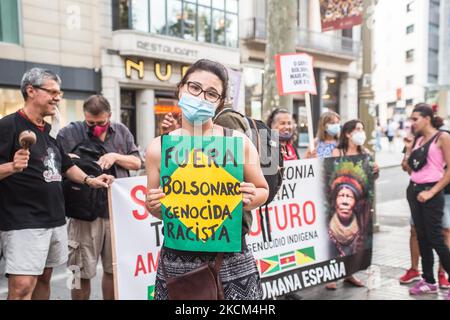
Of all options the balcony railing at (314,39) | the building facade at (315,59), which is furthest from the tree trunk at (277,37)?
the balcony railing at (314,39)

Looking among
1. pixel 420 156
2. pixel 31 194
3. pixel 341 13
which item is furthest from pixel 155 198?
pixel 341 13

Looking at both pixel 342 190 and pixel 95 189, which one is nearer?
pixel 95 189

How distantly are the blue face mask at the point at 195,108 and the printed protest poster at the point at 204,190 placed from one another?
0.11 m

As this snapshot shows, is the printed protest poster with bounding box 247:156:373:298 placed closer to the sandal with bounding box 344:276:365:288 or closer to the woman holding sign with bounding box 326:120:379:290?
the woman holding sign with bounding box 326:120:379:290

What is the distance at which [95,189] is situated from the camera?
12.1 feet

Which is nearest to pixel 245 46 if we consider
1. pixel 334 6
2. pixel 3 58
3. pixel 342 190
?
pixel 3 58

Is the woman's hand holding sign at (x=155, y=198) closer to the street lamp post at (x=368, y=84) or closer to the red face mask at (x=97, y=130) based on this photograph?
the red face mask at (x=97, y=130)

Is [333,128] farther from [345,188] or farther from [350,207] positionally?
[350,207]

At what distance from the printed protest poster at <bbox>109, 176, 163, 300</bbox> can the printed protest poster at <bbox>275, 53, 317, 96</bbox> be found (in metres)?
2.64

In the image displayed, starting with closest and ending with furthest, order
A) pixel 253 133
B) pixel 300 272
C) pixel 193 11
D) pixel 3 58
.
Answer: pixel 253 133 < pixel 300 272 < pixel 3 58 < pixel 193 11

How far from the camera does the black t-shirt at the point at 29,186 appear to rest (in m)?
3.08

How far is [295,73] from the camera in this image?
5.48m

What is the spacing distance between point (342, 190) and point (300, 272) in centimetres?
99
